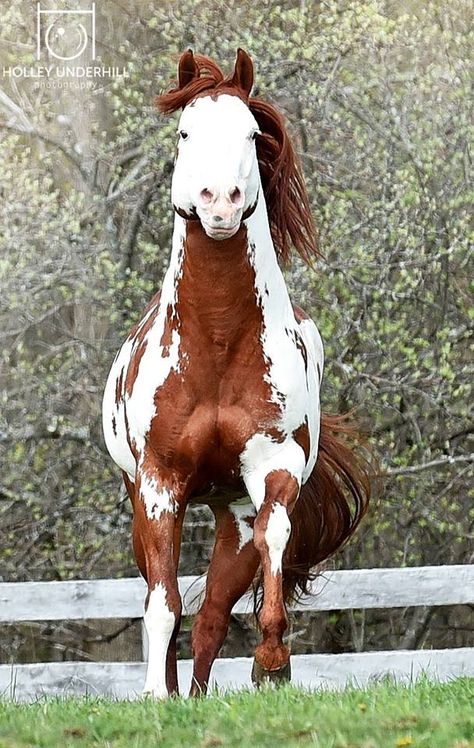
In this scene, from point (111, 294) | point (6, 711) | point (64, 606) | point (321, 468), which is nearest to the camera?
point (6, 711)

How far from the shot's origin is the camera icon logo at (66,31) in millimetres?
12008

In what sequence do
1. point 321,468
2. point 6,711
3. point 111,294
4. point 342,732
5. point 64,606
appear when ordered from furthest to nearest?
point 111,294 → point 64,606 → point 321,468 → point 6,711 → point 342,732

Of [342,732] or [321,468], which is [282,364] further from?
[342,732]

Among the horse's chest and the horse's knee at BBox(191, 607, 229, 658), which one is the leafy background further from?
the horse's chest

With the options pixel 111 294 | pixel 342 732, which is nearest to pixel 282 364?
pixel 342 732

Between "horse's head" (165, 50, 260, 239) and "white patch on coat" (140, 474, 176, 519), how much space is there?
1.11m

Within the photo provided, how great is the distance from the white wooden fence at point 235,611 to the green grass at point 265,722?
13.6 ft

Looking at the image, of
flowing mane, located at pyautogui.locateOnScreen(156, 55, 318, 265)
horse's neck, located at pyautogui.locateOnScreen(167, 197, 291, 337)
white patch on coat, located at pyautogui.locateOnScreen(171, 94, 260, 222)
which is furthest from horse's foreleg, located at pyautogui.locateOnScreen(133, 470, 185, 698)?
flowing mane, located at pyautogui.locateOnScreen(156, 55, 318, 265)

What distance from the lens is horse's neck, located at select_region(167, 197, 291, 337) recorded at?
5.59m

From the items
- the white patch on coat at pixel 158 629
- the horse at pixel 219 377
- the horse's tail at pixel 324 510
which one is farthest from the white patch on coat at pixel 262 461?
the horse's tail at pixel 324 510

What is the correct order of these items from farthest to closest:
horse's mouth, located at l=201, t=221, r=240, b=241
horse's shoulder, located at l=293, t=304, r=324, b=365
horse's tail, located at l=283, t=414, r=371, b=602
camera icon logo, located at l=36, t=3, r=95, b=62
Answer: camera icon logo, located at l=36, t=3, r=95, b=62
horse's tail, located at l=283, t=414, r=371, b=602
horse's shoulder, located at l=293, t=304, r=324, b=365
horse's mouth, located at l=201, t=221, r=240, b=241

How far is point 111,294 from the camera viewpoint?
11.3 m

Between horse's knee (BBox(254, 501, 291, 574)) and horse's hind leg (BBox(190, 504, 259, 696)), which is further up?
horse's knee (BBox(254, 501, 291, 574))

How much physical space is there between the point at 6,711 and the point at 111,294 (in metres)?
6.89
